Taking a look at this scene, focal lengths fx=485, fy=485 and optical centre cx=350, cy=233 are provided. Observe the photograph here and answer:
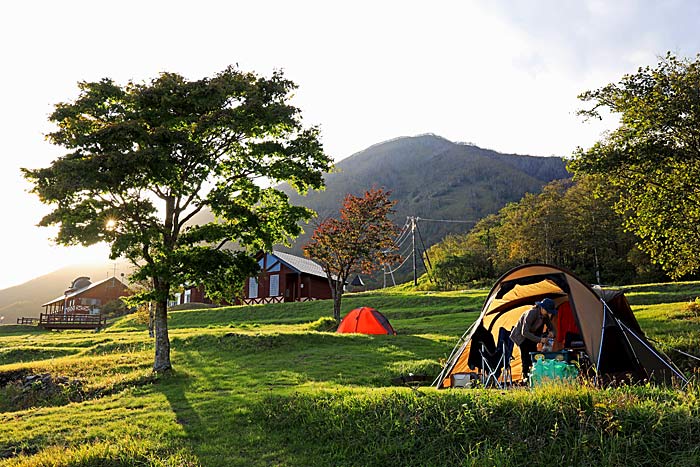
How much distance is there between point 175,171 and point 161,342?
4.96 m

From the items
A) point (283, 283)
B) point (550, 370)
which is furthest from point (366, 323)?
point (283, 283)

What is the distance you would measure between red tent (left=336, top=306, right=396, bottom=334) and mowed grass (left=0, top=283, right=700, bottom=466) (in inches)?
244

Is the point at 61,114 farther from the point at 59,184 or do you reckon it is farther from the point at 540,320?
the point at 540,320

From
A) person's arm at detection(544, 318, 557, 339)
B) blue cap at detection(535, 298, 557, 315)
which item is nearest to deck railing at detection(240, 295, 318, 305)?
person's arm at detection(544, 318, 557, 339)

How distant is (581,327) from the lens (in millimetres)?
9961

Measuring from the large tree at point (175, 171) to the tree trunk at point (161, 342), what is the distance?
0.03m

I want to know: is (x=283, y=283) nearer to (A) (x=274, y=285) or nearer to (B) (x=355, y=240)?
(A) (x=274, y=285)

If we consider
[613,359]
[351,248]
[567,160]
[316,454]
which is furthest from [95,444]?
[351,248]

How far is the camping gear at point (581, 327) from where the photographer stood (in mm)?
9695

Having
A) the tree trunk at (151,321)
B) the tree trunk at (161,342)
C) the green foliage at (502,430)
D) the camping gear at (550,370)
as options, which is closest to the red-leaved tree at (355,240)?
the tree trunk at (151,321)

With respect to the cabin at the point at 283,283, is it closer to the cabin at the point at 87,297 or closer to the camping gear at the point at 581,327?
the cabin at the point at 87,297

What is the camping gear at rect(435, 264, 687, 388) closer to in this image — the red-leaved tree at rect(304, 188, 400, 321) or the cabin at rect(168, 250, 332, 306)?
the red-leaved tree at rect(304, 188, 400, 321)

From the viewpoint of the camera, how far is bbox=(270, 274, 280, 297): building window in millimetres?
49781

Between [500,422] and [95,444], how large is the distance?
5.71 metres
